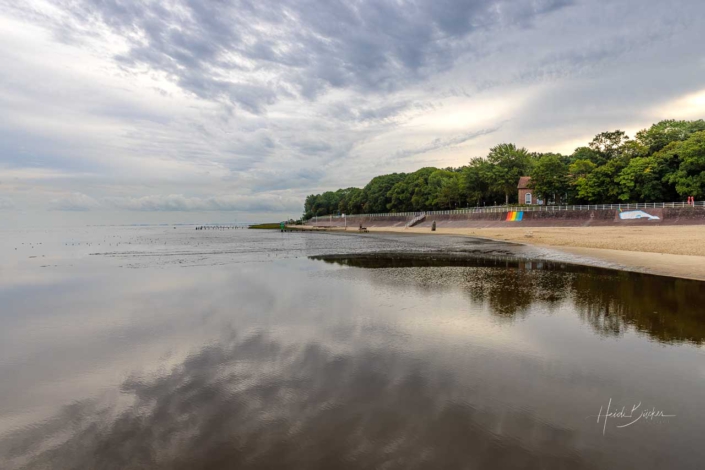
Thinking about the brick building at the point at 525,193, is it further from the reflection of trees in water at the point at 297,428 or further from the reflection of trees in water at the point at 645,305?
the reflection of trees in water at the point at 297,428

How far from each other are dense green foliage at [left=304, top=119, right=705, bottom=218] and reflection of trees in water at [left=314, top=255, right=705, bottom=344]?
55.2 m

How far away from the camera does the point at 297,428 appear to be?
547cm

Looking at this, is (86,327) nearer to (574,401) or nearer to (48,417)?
(48,417)

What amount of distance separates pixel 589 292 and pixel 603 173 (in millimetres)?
68218

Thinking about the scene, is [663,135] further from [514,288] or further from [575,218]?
[514,288]

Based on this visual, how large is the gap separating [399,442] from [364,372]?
8.09ft

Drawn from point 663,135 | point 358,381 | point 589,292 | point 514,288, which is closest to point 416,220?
point 663,135

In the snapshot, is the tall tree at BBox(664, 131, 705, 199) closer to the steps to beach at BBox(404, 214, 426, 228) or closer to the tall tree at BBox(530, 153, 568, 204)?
the tall tree at BBox(530, 153, 568, 204)

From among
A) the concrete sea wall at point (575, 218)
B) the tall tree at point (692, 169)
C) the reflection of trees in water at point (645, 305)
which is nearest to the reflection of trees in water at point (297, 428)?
the reflection of trees in water at point (645, 305)

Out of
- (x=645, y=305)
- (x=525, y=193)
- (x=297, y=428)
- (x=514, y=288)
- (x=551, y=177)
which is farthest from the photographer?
(x=525, y=193)

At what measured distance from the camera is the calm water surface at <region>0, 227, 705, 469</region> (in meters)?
4.98

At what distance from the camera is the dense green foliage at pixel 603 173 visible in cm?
5956

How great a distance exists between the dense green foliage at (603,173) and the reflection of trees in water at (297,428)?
7350 cm

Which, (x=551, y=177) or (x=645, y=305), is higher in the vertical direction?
(x=551, y=177)
